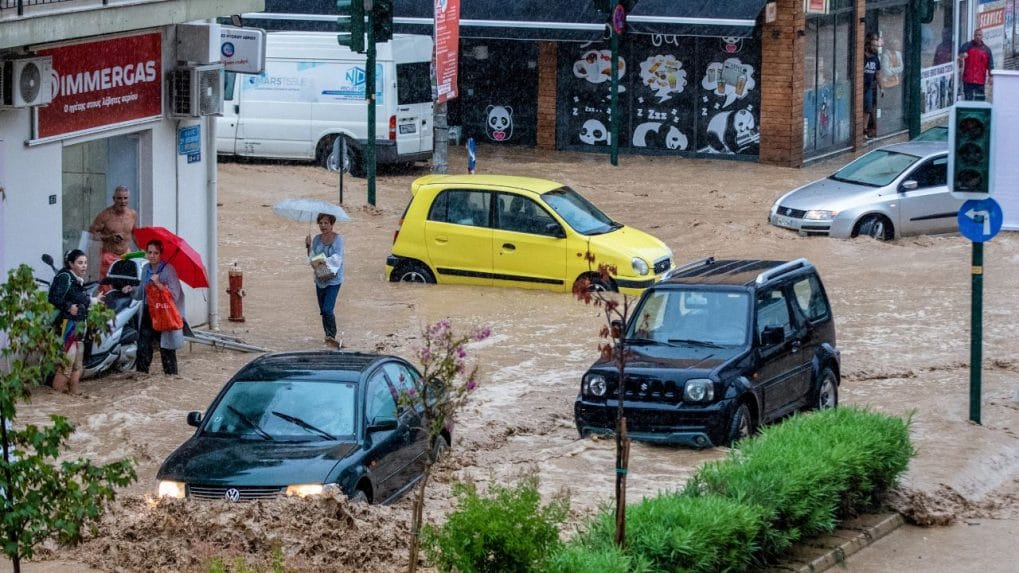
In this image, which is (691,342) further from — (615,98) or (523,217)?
(615,98)

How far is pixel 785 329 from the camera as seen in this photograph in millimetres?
14312

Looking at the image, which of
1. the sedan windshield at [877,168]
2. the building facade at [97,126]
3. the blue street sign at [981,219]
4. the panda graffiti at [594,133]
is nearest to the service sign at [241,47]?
the building facade at [97,126]

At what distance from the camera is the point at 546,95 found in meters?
33.3

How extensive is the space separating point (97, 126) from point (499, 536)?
31.9 ft

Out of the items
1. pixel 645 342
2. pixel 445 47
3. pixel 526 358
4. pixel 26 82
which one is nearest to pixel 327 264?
pixel 526 358

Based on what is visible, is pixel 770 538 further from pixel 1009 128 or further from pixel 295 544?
pixel 1009 128

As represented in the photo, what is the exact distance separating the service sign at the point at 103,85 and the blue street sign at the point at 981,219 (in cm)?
858

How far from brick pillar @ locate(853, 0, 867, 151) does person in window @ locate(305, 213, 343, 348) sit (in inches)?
755

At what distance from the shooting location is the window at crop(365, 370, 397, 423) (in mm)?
11734

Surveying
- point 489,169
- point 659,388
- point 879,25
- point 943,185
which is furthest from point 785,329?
point 879,25

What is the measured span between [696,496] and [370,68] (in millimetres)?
16640

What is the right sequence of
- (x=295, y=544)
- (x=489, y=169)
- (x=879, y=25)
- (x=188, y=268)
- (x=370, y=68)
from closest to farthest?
1. (x=295, y=544)
2. (x=188, y=268)
3. (x=370, y=68)
4. (x=489, y=169)
5. (x=879, y=25)

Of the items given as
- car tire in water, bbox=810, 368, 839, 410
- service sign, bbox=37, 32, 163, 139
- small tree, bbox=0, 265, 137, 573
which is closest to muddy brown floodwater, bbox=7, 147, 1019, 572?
car tire in water, bbox=810, 368, 839, 410

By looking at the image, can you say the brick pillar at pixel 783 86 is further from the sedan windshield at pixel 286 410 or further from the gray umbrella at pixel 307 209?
the sedan windshield at pixel 286 410
